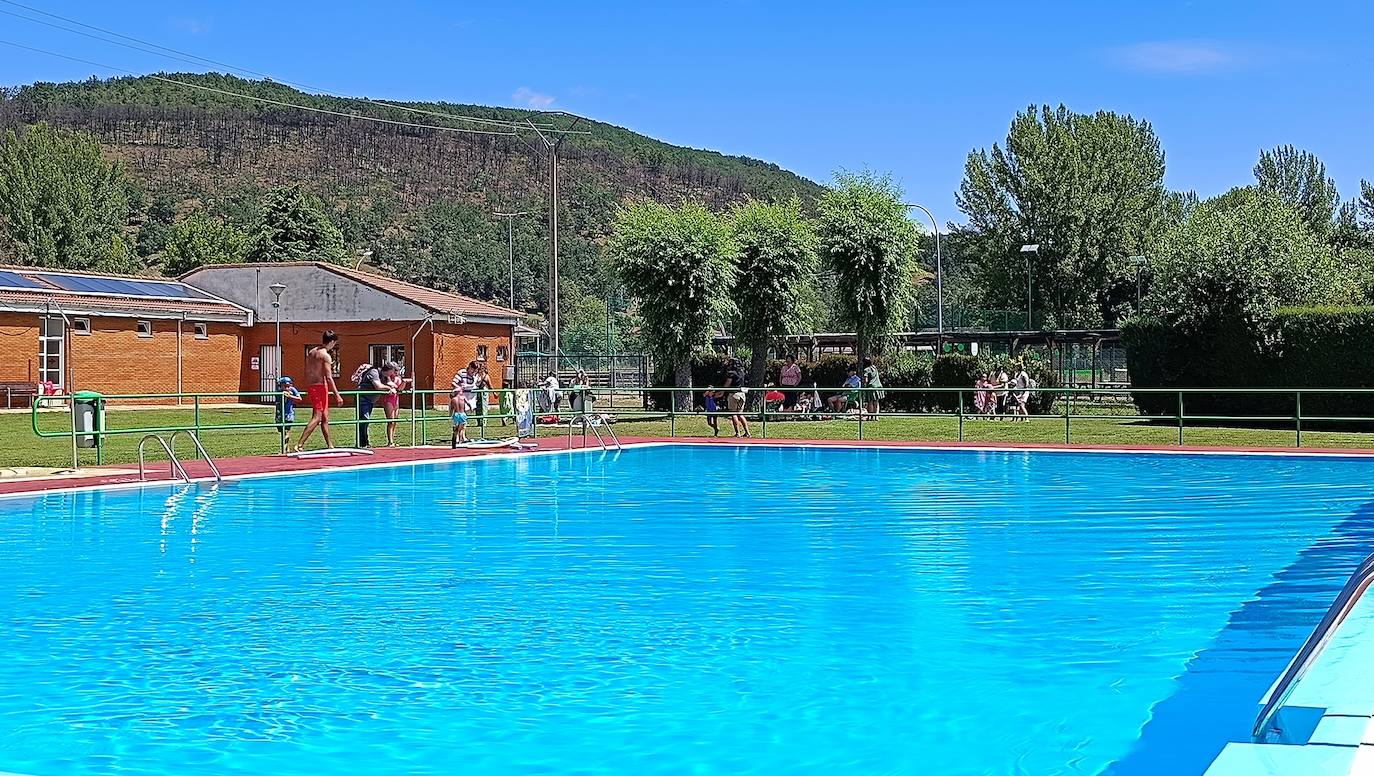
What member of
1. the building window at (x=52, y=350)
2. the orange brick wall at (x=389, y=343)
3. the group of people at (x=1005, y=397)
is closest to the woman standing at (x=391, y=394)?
the group of people at (x=1005, y=397)

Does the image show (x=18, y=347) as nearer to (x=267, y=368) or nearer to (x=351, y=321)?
(x=267, y=368)

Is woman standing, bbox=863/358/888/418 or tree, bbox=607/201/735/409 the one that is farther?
tree, bbox=607/201/735/409

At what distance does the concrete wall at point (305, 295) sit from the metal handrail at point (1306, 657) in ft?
133

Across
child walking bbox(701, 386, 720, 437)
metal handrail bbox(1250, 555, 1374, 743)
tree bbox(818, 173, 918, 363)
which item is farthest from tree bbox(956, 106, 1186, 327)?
metal handrail bbox(1250, 555, 1374, 743)

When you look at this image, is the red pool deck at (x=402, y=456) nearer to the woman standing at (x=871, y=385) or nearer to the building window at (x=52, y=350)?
the woman standing at (x=871, y=385)

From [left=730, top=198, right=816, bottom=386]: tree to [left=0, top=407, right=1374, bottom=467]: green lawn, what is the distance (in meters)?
4.76

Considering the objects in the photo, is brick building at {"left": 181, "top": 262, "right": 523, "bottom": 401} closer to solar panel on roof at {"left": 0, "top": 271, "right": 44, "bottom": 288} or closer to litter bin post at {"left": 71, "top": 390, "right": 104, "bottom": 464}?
solar panel on roof at {"left": 0, "top": 271, "right": 44, "bottom": 288}

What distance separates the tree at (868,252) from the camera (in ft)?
128

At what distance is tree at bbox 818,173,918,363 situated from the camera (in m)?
39.0

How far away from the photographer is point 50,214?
8281cm

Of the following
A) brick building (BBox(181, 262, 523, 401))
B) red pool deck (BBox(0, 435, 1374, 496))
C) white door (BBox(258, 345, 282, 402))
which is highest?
brick building (BBox(181, 262, 523, 401))

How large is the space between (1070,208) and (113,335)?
49.3 meters

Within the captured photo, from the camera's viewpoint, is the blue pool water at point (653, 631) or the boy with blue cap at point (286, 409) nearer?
the blue pool water at point (653, 631)

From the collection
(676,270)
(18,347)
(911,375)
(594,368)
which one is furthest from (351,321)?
(594,368)
